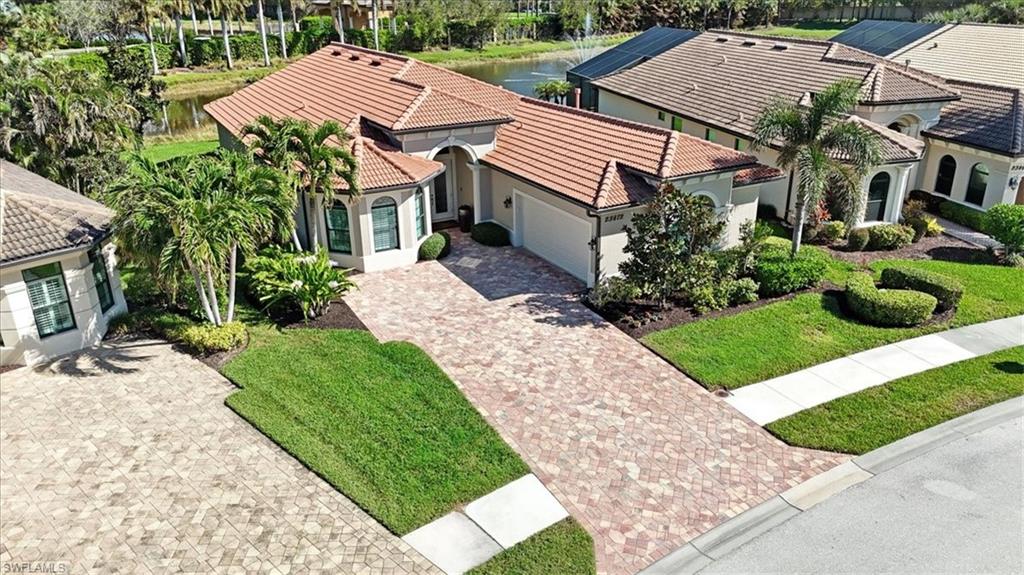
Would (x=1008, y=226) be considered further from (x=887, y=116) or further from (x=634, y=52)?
(x=634, y=52)

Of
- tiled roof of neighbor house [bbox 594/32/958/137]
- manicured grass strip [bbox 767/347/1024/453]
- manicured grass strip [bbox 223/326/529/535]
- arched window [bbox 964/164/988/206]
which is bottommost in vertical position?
manicured grass strip [bbox 767/347/1024/453]

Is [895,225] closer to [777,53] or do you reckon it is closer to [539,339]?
[777,53]

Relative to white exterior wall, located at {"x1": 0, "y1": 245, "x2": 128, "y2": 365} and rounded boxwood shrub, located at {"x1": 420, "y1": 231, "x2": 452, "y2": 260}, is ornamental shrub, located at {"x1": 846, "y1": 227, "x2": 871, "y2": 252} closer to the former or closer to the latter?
rounded boxwood shrub, located at {"x1": 420, "y1": 231, "x2": 452, "y2": 260}

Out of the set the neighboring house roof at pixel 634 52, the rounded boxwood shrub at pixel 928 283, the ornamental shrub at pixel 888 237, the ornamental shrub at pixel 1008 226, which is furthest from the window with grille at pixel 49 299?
the neighboring house roof at pixel 634 52

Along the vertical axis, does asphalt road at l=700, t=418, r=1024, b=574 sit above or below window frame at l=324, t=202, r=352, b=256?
below

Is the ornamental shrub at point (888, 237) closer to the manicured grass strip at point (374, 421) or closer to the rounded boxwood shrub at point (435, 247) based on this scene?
the rounded boxwood shrub at point (435, 247)

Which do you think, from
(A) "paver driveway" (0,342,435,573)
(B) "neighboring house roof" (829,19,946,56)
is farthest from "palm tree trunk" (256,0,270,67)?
(A) "paver driveway" (0,342,435,573)

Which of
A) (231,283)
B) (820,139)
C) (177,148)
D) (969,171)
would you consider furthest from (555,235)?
(177,148)
